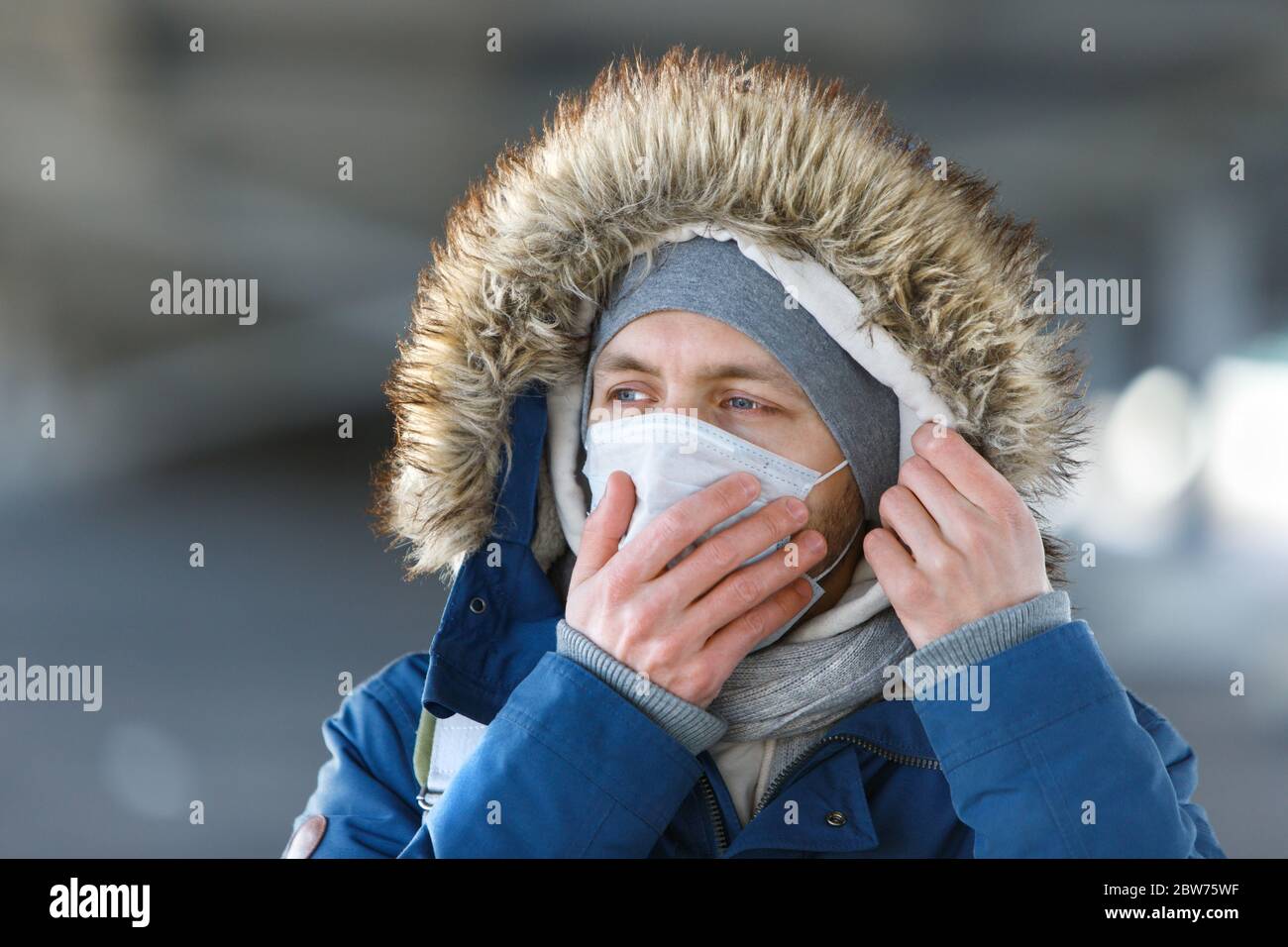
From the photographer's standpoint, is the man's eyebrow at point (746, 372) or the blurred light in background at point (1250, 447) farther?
the blurred light in background at point (1250, 447)

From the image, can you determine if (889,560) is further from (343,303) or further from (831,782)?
(343,303)

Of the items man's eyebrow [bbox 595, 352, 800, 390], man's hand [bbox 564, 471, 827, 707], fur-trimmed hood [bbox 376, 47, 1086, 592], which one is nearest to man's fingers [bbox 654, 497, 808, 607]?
man's hand [bbox 564, 471, 827, 707]

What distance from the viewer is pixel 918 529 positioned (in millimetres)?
1715

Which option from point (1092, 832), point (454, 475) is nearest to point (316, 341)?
point (454, 475)

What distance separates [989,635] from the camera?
1608mm

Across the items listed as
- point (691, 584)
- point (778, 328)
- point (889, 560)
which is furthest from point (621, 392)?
point (889, 560)

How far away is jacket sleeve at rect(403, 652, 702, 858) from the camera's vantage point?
1.58 metres

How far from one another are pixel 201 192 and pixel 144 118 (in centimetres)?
37

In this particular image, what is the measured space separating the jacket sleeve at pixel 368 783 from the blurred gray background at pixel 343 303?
2.69 metres

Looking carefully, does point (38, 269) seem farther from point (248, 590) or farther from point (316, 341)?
point (248, 590)

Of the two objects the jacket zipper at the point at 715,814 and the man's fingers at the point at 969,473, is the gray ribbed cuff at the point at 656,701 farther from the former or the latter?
the man's fingers at the point at 969,473

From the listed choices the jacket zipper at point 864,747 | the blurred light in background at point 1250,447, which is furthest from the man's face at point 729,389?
the blurred light in background at point 1250,447

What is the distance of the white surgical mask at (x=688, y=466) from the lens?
1.85 m

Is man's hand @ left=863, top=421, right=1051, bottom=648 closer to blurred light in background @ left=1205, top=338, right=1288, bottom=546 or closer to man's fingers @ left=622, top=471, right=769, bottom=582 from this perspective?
man's fingers @ left=622, top=471, right=769, bottom=582
